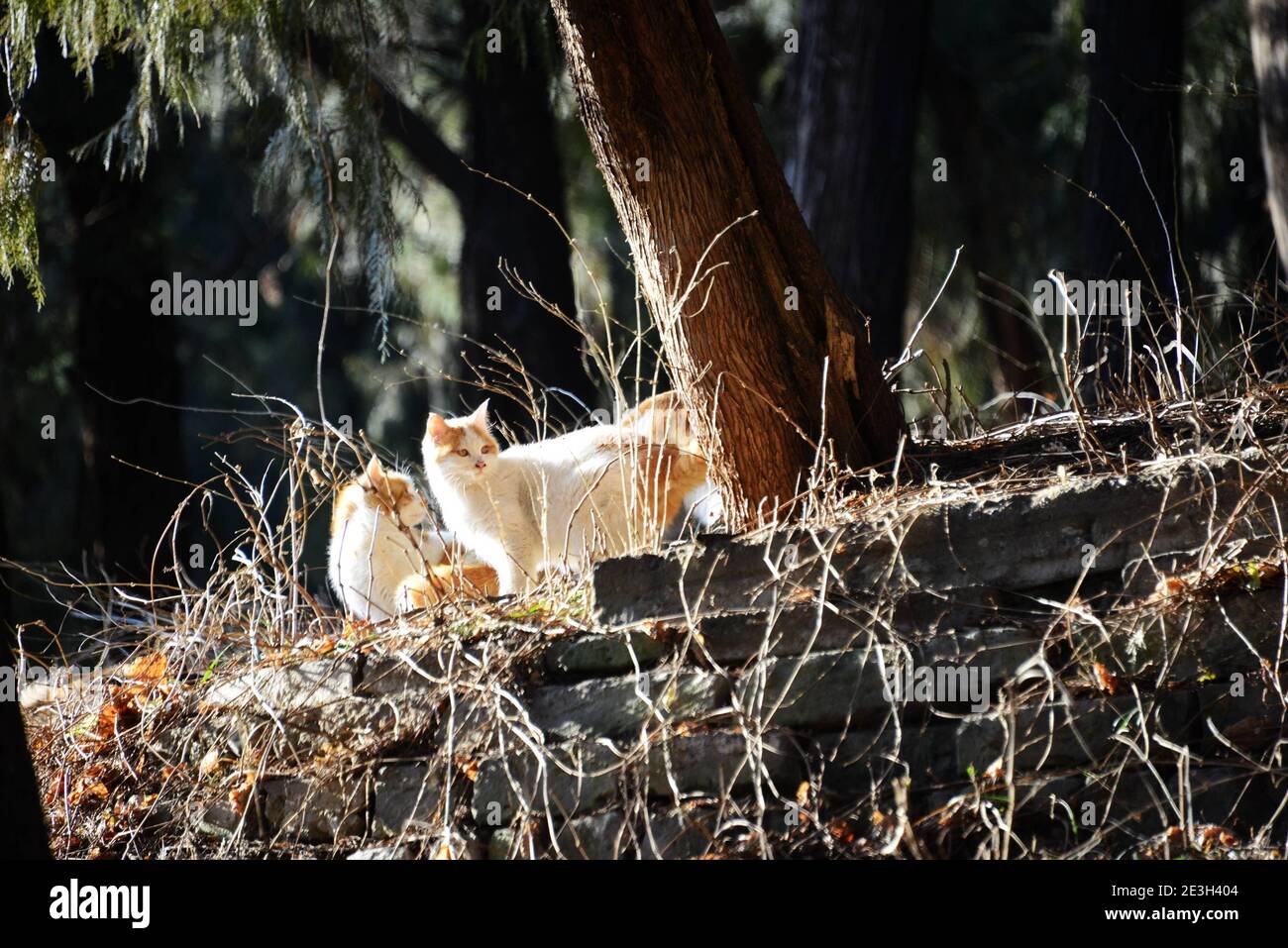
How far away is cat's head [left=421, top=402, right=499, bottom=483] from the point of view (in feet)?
15.8

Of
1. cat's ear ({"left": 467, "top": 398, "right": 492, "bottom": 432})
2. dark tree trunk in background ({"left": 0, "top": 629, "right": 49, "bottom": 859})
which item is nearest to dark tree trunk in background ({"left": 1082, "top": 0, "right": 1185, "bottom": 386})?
cat's ear ({"left": 467, "top": 398, "right": 492, "bottom": 432})

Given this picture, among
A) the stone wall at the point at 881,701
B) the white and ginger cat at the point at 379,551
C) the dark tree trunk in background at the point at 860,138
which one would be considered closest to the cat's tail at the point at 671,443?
the white and ginger cat at the point at 379,551

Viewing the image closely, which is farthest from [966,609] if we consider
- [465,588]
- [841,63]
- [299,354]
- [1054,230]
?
[299,354]

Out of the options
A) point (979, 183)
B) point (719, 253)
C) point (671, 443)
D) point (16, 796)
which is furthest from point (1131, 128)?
point (16, 796)

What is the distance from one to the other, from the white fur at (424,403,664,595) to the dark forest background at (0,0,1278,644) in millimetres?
397

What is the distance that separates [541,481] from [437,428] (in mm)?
454

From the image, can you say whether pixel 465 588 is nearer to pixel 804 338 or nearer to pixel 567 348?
pixel 804 338

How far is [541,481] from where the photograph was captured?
4.83m

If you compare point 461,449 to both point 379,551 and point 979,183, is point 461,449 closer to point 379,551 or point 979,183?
point 379,551

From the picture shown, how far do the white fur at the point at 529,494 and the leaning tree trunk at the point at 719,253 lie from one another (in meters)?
A: 0.76

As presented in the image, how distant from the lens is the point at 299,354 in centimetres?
1844

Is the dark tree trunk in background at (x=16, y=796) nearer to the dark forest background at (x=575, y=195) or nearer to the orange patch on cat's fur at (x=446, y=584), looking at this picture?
the dark forest background at (x=575, y=195)

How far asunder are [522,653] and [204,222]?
45.2ft

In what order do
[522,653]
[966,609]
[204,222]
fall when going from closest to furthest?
1. [966,609]
2. [522,653]
3. [204,222]
